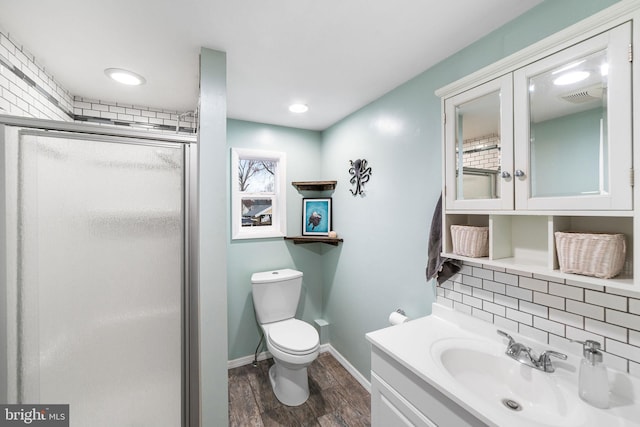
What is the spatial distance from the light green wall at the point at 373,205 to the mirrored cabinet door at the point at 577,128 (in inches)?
11.6

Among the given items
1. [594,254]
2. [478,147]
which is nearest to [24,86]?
[478,147]

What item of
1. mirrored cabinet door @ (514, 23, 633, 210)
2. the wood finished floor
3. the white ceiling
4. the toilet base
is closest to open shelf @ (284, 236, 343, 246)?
the toilet base

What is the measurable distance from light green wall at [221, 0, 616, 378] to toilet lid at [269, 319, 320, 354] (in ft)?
1.47

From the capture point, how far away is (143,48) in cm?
140

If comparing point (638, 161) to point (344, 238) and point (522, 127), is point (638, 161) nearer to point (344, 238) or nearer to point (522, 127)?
point (522, 127)

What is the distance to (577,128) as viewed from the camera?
2.91 feet

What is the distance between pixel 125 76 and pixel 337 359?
2869 mm

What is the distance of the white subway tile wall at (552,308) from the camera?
35.2 inches

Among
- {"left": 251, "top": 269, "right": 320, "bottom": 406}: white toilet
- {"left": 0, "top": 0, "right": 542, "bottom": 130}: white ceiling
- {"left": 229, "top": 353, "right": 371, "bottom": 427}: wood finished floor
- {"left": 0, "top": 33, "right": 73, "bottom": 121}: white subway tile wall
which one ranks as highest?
{"left": 0, "top": 0, "right": 542, "bottom": 130}: white ceiling

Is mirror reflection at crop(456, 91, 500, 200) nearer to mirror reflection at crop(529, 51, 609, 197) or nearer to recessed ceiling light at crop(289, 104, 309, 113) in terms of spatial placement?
mirror reflection at crop(529, 51, 609, 197)

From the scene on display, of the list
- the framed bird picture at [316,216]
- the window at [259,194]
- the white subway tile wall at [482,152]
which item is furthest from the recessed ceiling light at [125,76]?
the white subway tile wall at [482,152]

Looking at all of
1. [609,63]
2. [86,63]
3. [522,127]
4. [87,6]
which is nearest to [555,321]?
[522,127]

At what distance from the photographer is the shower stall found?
1.05 meters

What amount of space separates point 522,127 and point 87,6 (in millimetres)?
1851
